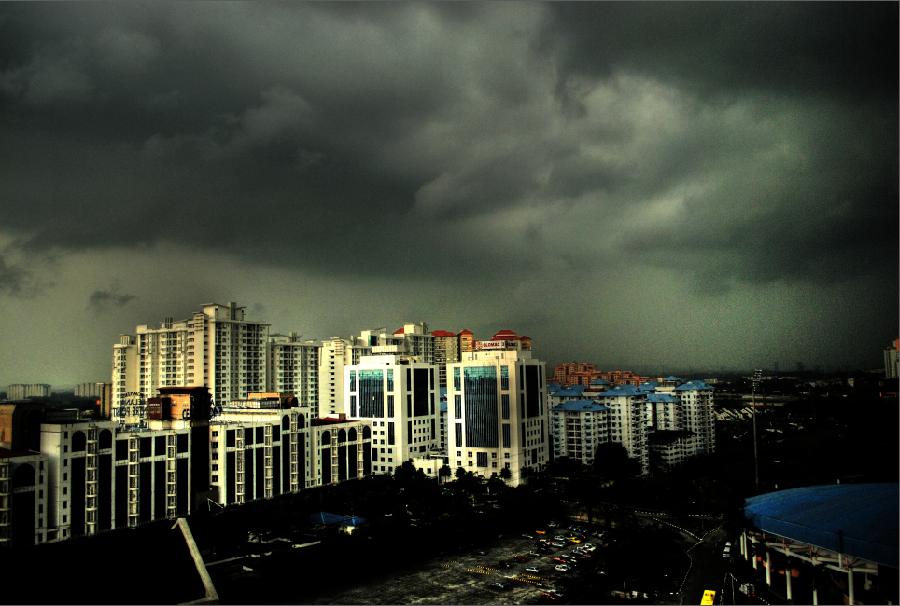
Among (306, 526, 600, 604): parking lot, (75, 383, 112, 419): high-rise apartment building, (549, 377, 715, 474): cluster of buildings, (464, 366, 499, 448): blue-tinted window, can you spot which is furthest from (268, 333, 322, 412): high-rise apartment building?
(306, 526, 600, 604): parking lot

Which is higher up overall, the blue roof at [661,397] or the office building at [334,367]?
the office building at [334,367]

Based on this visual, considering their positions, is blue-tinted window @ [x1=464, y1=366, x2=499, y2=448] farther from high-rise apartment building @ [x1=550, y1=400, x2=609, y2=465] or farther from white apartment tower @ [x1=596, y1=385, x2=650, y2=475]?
white apartment tower @ [x1=596, y1=385, x2=650, y2=475]

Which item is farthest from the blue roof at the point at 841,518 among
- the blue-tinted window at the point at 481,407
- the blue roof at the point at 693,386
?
the blue roof at the point at 693,386

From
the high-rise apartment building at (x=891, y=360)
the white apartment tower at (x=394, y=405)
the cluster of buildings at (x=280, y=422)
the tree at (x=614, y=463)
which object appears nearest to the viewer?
the high-rise apartment building at (x=891, y=360)

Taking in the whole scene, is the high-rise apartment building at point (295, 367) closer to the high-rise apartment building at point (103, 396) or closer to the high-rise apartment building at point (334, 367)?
the high-rise apartment building at point (334, 367)

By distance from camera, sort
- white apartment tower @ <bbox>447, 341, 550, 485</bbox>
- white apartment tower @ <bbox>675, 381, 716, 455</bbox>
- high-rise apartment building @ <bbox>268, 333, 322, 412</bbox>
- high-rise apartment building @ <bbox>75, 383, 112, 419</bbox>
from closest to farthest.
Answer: white apartment tower @ <bbox>447, 341, 550, 485</bbox> < high-rise apartment building @ <bbox>75, 383, 112, 419</bbox> < white apartment tower @ <bbox>675, 381, 716, 455</bbox> < high-rise apartment building @ <bbox>268, 333, 322, 412</bbox>

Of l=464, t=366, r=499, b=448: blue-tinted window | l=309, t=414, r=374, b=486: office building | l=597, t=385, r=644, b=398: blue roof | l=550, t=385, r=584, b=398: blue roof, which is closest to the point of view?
l=309, t=414, r=374, b=486: office building

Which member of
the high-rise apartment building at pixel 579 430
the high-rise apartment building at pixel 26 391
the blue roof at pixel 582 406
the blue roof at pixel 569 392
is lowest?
the high-rise apartment building at pixel 579 430
